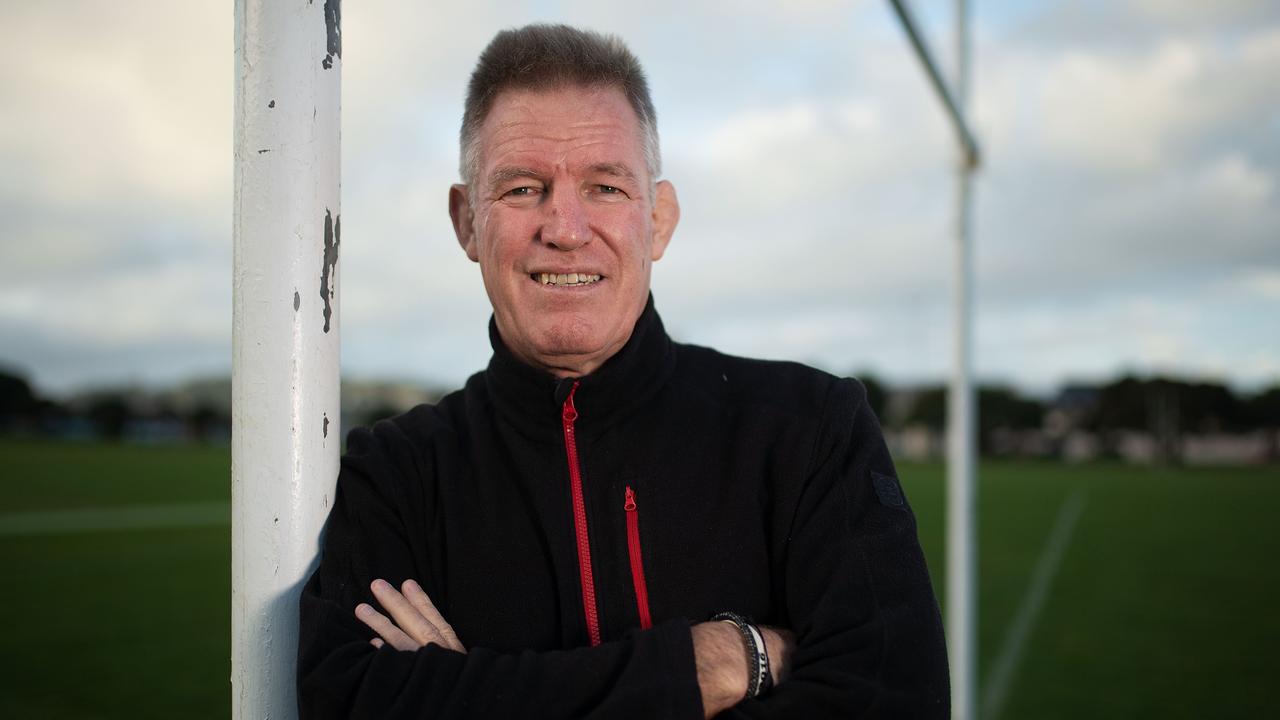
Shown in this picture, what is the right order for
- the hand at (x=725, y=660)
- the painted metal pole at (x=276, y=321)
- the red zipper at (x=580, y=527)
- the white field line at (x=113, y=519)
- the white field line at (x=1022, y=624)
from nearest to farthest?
the painted metal pole at (x=276, y=321)
the hand at (x=725, y=660)
the red zipper at (x=580, y=527)
the white field line at (x=1022, y=624)
the white field line at (x=113, y=519)

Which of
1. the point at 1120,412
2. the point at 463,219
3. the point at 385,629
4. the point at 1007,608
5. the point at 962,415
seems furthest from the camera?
the point at 1120,412

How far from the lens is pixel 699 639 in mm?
1500

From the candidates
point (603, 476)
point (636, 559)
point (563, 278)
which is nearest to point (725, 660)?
point (636, 559)

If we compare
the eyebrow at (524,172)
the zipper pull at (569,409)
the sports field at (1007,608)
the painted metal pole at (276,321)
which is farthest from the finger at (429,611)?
the sports field at (1007,608)

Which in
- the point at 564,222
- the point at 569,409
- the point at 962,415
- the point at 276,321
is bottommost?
the point at 962,415

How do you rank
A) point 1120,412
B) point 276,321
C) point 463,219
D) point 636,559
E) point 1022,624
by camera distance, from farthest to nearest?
point 1120,412, point 1022,624, point 463,219, point 636,559, point 276,321

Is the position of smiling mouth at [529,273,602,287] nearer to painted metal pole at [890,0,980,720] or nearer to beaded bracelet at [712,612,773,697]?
beaded bracelet at [712,612,773,697]

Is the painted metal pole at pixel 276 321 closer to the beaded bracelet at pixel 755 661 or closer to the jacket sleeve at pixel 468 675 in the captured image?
the jacket sleeve at pixel 468 675

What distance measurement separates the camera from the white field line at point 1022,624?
643cm

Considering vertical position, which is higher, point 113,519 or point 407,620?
point 407,620

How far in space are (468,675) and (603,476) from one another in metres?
0.41

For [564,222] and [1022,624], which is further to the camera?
[1022,624]

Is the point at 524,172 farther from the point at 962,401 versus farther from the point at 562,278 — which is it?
the point at 962,401

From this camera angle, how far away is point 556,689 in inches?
53.6
